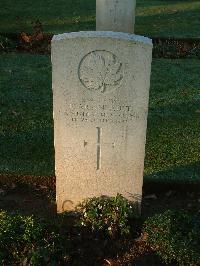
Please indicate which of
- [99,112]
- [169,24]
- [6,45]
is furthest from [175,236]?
[169,24]

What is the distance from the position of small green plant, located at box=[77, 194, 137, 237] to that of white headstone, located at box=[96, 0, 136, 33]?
405cm

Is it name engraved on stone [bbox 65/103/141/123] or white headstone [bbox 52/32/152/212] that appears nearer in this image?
white headstone [bbox 52/32/152/212]

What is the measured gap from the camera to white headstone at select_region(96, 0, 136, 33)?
8.34 metres

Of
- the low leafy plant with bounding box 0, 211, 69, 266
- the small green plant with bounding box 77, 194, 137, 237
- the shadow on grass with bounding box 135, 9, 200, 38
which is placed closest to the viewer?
the low leafy plant with bounding box 0, 211, 69, 266

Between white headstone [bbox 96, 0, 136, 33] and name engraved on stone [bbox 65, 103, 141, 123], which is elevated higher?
white headstone [bbox 96, 0, 136, 33]

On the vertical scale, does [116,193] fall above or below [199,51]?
below

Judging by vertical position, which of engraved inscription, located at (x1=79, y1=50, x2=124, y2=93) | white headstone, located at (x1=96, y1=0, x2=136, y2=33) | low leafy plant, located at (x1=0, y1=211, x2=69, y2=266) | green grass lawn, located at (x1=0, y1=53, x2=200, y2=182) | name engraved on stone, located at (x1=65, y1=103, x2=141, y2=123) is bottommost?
low leafy plant, located at (x1=0, y1=211, x2=69, y2=266)

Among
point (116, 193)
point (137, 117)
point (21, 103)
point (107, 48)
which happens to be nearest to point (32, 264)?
point (116, 193)

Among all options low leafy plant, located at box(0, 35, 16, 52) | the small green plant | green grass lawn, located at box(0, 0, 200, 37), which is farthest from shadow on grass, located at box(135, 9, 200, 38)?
the small green plant

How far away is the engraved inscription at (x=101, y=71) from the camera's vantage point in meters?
4.59

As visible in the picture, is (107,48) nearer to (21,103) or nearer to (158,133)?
(158,133)

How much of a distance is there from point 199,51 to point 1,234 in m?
8.07

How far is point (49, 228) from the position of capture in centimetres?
481

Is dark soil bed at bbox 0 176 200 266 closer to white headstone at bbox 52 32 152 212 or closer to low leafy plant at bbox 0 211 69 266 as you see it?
low leafy plant at bbox 0 211 69 266
